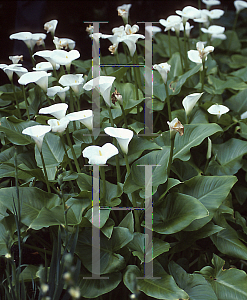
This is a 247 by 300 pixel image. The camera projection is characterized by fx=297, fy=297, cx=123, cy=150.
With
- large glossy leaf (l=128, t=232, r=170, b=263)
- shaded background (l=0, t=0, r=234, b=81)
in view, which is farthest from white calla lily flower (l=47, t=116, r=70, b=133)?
shaded background (l=0, t=0, r=234, b=81)

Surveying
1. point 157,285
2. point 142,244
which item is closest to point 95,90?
point 142,244

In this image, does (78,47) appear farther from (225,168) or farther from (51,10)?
(225,168)

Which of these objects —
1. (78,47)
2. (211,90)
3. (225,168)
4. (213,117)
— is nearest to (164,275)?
(225,168)

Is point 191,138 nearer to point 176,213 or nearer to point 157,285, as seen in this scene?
point 176,213

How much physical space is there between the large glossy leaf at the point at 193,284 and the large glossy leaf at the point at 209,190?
0.43 ft

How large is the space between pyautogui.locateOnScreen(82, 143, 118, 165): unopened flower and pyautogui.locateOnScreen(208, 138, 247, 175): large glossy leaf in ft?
1.67

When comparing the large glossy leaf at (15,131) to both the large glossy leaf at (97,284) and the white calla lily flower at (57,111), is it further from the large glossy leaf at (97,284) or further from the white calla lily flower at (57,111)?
the large glossy leaf at (97,284)

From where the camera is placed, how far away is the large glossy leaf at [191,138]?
980 millimetres

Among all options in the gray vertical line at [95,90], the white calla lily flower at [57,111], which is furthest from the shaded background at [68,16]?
the white calla lily flower at [57,111]

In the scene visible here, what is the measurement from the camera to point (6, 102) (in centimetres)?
145

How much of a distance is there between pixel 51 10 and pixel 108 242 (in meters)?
1.62

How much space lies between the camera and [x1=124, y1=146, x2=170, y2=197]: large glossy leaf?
0.85 meters

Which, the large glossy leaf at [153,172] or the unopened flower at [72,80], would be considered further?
the unopened flower at [72,80]

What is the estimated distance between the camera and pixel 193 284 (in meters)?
0.84
